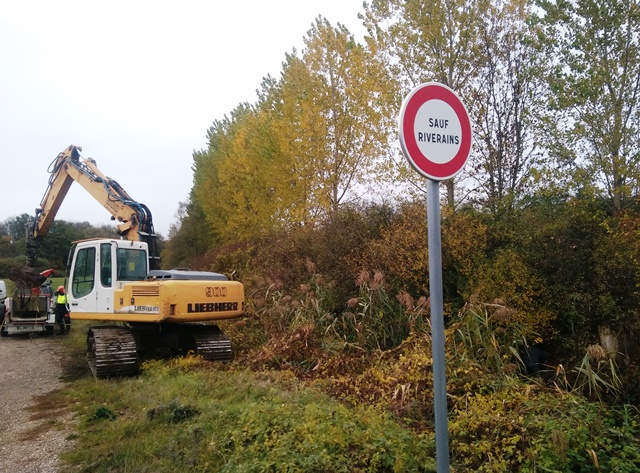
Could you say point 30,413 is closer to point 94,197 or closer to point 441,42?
point 94,197

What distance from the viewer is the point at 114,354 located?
862 cm

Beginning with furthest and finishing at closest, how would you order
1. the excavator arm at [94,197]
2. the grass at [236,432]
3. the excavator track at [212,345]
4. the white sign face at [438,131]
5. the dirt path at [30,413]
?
A: the excavator arm at [94,197] → the excavator track at [212,345] → the dirt path at [30,413] → the grass at [236,432] → the white sign face at [438,131]

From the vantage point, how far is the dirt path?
5230 millimetres

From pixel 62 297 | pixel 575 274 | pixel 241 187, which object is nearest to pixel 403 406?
pixel 575 274

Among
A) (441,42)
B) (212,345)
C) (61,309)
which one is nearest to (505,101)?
(441,42)

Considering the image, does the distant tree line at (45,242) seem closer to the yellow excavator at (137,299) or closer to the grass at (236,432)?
the yellow excavator at (137,299)

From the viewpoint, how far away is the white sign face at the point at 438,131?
2.88 m

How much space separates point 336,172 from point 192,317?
8183mm

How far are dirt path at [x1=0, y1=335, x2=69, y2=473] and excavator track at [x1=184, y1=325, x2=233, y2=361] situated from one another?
2.49 m

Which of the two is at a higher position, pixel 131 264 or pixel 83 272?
pixel 131 264

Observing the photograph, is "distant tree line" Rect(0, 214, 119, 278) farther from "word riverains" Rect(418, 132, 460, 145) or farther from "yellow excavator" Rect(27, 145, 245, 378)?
"word riverains" Rect(418, 132, 460, 145)

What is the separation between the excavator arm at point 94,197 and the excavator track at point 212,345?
7.26ft

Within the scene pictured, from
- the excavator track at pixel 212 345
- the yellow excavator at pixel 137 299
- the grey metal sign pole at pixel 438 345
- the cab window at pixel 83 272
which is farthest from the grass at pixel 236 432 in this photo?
the cab window at pixel 83 272

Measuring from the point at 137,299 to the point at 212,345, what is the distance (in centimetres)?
164
